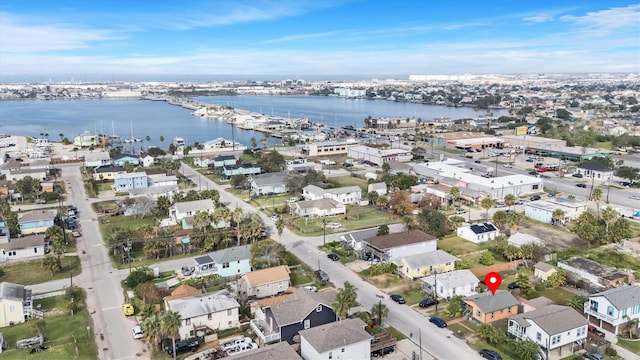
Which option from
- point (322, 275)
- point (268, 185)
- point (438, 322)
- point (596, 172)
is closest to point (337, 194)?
point (268, 185)

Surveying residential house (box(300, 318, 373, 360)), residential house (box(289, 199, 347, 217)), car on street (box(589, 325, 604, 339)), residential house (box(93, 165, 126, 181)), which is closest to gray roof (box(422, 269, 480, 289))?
car on street (box(589, 325, 604, 339))

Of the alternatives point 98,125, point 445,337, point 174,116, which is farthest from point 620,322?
point 174,116

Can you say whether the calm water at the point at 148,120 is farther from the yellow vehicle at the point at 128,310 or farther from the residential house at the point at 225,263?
the yellow vehicle at the point at 128,310

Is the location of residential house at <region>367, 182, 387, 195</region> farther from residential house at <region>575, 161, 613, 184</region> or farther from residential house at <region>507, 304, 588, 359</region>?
residential house at <region>507, 304, 588, 359</region>

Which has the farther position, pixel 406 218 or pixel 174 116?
pixel 174 116

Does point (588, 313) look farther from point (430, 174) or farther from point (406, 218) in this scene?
point (430, 174)

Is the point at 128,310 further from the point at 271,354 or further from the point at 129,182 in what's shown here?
the point at 129,182
